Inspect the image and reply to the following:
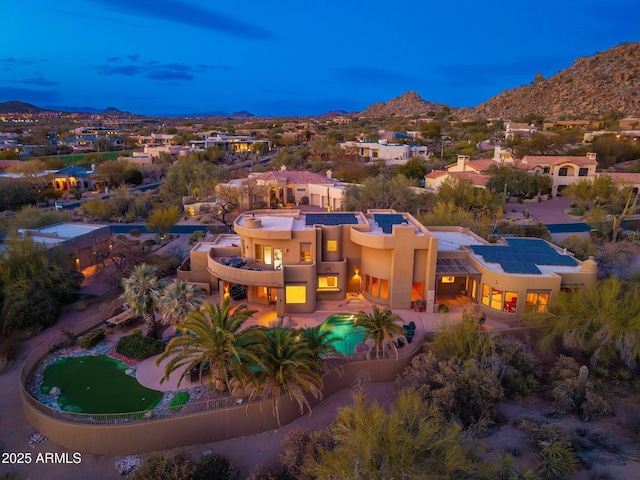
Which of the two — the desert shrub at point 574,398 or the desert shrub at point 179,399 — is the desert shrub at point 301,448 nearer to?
the desert shrub at point 179,399

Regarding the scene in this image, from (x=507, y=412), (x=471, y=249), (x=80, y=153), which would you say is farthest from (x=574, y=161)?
(x=80, y=153)

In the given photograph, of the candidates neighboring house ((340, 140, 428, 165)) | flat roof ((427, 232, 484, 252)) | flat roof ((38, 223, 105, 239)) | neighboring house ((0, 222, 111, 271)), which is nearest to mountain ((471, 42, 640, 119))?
neighboring house ((340, 140, 428, 165))

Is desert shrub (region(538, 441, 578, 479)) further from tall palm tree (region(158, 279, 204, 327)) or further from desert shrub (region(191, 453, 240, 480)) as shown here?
tall palm tree (region(158, 279, 204, 327))

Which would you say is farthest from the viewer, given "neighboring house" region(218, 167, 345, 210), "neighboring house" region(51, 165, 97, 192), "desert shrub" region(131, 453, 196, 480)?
"neighboring house" region(51, 165, 97, 192)

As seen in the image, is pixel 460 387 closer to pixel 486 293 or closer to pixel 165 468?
pixel 486 293

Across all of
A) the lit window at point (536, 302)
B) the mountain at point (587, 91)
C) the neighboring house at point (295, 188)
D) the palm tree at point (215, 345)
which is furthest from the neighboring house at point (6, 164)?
the mountain at point (587, 91)

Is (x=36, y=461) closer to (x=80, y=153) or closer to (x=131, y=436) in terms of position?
(x=131, y=436)
